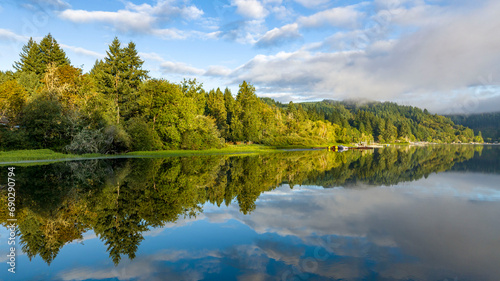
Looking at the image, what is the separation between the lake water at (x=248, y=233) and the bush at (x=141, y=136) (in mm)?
30371

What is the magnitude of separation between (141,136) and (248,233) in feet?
142

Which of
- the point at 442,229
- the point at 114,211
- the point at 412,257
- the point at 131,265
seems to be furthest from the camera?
the point at 114,211

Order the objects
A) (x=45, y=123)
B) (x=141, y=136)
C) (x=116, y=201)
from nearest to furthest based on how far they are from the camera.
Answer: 1. (x=116, y=201)
2. (x=45, y=123)
3. (x=141, y=136)

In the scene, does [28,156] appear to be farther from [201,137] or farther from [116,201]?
[116,201]

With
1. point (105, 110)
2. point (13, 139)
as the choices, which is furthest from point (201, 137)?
point (13, 139)

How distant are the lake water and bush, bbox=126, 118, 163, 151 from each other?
30.4 meters

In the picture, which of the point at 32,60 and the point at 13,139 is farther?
the point at 32,60

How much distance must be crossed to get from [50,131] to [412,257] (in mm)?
50220

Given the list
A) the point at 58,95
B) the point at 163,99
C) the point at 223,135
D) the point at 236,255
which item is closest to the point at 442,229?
the point at 236,255

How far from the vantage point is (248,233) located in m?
10.4

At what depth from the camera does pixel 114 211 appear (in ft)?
41.2

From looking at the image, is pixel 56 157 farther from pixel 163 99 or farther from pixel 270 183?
pixel 270 183

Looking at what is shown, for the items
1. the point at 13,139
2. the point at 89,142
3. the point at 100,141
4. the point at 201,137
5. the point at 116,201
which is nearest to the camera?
the point at 116,201

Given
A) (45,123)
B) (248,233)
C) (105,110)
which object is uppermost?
(105,110)
